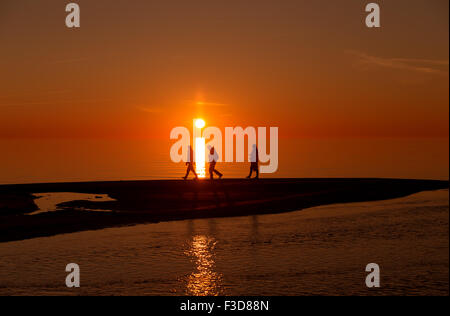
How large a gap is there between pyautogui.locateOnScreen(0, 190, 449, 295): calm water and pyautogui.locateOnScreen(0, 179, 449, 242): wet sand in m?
1.73

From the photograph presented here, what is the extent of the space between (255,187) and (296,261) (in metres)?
18.5

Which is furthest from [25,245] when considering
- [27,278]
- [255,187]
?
[255,187]

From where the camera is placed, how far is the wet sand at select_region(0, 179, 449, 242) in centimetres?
2284

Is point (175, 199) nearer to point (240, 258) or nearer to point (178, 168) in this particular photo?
point (240, 258)

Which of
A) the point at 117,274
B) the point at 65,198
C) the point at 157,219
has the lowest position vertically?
the point at 117,274

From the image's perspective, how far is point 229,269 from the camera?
15719mm

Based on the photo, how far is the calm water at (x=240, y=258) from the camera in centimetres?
1416

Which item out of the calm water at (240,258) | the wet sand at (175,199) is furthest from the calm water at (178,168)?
the calm water at (240,258)

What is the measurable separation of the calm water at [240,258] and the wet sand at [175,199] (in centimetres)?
173

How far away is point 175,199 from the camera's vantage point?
30219mm

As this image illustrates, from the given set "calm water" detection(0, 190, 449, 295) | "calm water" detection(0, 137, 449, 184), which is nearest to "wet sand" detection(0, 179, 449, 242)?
"calm water" detection(0, 190, 449, 295)

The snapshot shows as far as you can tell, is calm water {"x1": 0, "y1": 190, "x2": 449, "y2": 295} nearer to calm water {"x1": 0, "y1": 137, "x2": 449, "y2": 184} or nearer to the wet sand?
the wet sand
